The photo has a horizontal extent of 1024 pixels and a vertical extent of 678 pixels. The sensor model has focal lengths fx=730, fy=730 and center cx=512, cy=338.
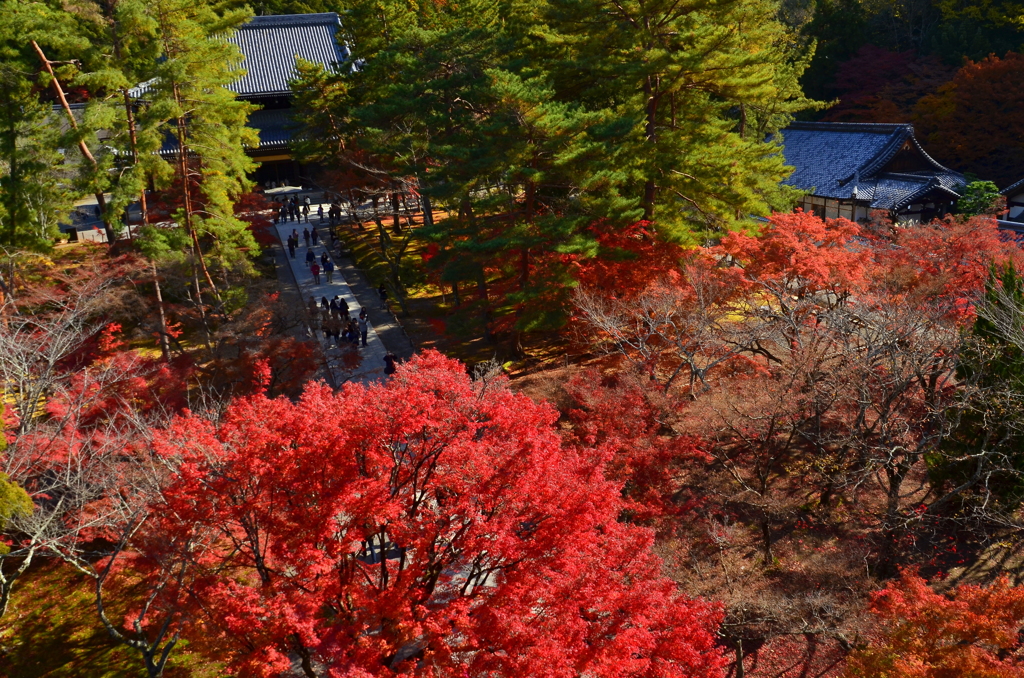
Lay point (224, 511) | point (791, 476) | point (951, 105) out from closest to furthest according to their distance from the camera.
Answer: point (224, 511), point (791, 476), point (951, 105)

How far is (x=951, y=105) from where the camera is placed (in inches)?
1496

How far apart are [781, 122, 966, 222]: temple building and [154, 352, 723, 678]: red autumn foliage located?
23.7 meters

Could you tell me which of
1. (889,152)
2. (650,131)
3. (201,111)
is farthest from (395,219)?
(889,152)

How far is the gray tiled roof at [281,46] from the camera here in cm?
4434

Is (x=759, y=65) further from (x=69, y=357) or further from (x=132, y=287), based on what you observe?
(x=69, y=357)

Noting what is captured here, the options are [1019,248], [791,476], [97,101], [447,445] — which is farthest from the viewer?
[1019,248]

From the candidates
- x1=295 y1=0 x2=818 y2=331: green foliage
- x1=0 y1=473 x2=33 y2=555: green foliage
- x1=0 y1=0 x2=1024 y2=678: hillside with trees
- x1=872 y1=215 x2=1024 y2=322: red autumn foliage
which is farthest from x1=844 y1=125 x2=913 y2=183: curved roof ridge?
x1=0 y1=473 x2=33 y2=555: green foliage

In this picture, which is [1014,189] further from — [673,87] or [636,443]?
[636,443]

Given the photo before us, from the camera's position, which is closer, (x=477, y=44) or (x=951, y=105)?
(x=477, y=44)

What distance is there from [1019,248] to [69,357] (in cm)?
2821

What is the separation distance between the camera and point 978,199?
3061 cm

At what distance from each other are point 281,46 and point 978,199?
39.3 metres

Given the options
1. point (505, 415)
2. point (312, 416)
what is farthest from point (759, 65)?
point (312, 416)

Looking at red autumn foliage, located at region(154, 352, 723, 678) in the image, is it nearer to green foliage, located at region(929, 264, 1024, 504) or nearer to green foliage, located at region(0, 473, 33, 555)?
green foliage, located at region(0, 473, 33, 555)
